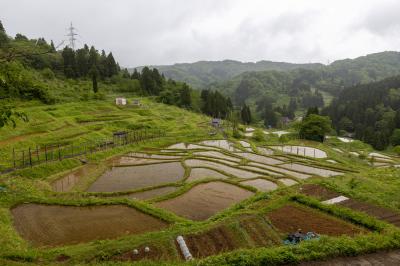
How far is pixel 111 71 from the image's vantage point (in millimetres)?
84625

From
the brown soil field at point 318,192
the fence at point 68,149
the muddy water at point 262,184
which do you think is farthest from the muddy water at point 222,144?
the brown soil field at point 318,192

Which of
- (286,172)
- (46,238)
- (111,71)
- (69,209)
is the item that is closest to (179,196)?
(69,209)

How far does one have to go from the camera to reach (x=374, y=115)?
264 feet

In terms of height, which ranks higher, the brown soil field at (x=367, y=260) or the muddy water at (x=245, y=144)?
the brown soil field at (x=367, y=260)

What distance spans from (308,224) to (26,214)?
1534 centimetres

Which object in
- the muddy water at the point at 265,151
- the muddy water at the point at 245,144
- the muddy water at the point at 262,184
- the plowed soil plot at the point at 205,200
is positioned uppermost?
the muddy water at the point at 245,144

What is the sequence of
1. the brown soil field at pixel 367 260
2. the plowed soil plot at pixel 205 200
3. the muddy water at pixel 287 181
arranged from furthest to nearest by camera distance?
the muddy water at pixel 287 181 → the plowed soil plot at pixel 205 200 → the brown soil field at pixel 367 260

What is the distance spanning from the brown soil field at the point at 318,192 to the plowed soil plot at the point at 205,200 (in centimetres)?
383

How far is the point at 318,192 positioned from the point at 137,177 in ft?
46.8

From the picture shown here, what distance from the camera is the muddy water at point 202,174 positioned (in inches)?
1010

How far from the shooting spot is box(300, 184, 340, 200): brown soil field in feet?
60.7

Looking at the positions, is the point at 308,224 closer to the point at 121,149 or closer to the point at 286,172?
the point at 286,172

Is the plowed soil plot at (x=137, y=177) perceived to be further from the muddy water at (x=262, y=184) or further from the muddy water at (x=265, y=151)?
the muddy water at (x=265, y=151)

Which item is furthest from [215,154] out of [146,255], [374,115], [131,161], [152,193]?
[374,115]
